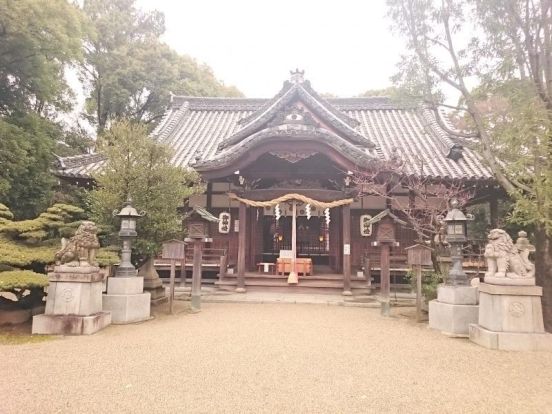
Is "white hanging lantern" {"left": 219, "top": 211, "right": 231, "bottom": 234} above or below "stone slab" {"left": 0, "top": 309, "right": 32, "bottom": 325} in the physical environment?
above

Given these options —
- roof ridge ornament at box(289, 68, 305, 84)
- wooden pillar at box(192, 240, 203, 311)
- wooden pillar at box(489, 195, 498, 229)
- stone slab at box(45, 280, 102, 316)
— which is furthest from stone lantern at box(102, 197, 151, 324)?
wooden pillar at box(489, 195, 498, 229)

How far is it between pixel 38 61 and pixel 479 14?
15.3 metres

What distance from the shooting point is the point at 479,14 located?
7.16 metres

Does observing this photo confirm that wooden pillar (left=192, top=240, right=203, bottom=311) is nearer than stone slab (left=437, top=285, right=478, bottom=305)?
No

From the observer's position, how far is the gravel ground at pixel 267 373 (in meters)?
3.79

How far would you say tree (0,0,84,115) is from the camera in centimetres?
1289

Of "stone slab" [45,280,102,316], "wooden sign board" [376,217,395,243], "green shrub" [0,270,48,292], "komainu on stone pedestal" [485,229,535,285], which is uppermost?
"wooden sign board" [376,217,395,243]

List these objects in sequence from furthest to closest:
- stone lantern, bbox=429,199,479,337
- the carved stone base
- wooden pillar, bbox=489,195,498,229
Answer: wooden pillar, bbox=489,195,498,229 < the carved stone base < stone lantern, bbox=429,199,479,337

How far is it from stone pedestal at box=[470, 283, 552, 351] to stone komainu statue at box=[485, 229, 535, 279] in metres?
0.25

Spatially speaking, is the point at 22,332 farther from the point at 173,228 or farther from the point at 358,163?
the point at 358,163

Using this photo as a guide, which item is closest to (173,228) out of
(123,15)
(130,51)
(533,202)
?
(533,202)

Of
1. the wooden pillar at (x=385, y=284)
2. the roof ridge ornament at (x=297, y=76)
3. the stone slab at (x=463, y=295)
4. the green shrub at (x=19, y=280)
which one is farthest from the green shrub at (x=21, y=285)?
the roof ridge ornament at (x=297, y=76)

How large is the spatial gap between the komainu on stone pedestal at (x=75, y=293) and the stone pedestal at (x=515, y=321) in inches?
282

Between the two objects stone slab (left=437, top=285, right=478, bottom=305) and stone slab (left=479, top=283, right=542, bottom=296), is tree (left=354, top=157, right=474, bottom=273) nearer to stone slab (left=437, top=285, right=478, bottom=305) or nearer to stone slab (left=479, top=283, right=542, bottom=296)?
stone slab (left=437, top=285, right=478, bottom=305)
